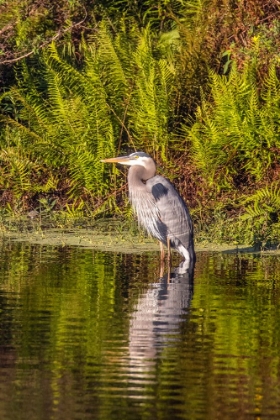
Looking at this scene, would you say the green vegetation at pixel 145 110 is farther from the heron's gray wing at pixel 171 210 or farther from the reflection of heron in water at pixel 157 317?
the reflection of heron in water at pixel 157 317

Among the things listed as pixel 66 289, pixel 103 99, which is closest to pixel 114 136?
pixel 103 99

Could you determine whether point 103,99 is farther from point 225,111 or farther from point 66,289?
point 66,289

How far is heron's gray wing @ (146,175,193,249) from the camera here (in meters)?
10.8

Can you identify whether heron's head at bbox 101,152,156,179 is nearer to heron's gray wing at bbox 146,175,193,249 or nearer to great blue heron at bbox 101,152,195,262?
great blue heron at bbox 101,152,195,262

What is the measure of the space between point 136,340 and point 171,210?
4398mm

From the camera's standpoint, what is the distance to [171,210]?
11047 mm

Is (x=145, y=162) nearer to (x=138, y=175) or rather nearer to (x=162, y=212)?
(x=138, y=175)

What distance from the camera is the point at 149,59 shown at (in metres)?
13.5

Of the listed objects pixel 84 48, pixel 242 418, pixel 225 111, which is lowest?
pixel 242 418

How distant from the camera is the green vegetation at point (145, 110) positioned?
12789 mm

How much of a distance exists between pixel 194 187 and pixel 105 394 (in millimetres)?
7775

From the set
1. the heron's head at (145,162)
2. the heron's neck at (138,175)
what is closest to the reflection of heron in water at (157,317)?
the heron's neck at (138,175)

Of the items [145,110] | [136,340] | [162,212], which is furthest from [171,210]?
[136,340]

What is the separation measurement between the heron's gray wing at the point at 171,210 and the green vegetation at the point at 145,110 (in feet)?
4.26
